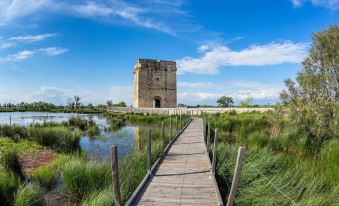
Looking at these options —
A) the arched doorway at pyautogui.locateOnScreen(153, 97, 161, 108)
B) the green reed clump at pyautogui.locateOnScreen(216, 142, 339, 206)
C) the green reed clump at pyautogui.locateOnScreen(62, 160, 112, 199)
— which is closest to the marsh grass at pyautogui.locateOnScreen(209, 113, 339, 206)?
the green reed clump at pyautogui.locateOnScreen(216, 142, 339, 206)

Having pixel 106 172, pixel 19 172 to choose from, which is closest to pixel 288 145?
pixel 106 172

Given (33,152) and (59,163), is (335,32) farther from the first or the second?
(33,152)

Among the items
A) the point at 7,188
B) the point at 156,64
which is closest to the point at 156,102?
the point at 156,64

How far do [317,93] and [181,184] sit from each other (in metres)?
8.80

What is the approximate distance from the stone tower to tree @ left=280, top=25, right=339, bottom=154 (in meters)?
28.6

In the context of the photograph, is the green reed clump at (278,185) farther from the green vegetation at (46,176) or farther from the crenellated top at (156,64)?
the crenellated top at (156,64)

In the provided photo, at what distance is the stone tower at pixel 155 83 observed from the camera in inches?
1597

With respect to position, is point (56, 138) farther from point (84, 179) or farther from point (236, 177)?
point (236, 177)

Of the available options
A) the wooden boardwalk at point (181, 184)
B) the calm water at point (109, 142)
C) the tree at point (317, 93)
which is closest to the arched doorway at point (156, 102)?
the calm water at point (109, 142)

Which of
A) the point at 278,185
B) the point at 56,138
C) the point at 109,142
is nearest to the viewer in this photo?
the point at 278,185

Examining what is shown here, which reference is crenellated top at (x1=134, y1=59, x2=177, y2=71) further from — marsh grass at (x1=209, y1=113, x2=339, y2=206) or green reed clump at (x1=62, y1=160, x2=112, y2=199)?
green reed clump at (x1=62, y1=160, x2=112, y2=199)

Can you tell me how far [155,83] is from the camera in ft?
135

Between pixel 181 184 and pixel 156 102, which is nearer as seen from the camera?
pixel 181 184

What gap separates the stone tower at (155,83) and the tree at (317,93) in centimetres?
2859
